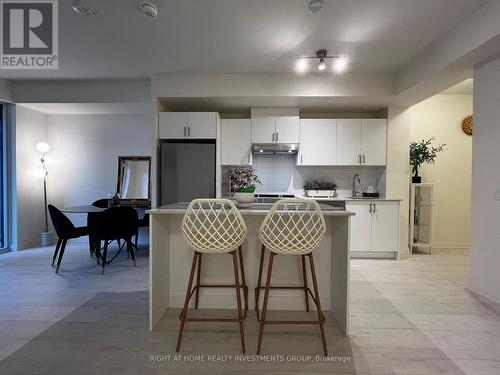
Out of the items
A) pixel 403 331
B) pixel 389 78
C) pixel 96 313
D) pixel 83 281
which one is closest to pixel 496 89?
pixel 389 78

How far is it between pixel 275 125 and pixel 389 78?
1.71 m

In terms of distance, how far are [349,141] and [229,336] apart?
3396 millimetres

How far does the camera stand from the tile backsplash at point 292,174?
451cm

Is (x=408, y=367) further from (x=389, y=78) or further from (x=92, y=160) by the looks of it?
(x=92, y=160)

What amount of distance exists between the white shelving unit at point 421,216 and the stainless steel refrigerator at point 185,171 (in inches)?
127

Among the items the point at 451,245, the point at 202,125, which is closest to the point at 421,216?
the point at 451,245

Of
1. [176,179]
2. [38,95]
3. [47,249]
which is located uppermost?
[38,95]

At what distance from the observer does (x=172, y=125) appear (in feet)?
12.7

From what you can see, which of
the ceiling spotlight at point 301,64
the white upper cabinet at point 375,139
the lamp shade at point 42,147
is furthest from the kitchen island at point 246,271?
the lamp shade at point 42,147

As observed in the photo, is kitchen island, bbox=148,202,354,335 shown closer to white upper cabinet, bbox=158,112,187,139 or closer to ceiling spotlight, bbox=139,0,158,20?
ceiling spotlight, bbox=139,0,158,20

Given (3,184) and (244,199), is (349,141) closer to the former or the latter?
(244,199)

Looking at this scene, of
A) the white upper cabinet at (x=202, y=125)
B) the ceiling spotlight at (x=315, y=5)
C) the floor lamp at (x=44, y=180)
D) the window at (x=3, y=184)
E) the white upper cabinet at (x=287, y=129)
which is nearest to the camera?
the ceiling spotlight at (x=315, y=5)

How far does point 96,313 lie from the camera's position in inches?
87.4

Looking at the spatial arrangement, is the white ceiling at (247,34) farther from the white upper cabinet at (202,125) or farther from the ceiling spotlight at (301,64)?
the white upper cabinet at (202,125)
